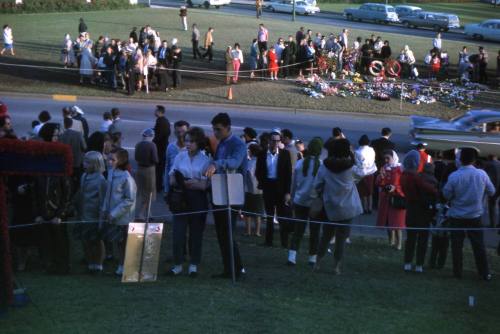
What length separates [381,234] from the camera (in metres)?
14.6

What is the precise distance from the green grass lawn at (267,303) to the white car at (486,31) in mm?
44193

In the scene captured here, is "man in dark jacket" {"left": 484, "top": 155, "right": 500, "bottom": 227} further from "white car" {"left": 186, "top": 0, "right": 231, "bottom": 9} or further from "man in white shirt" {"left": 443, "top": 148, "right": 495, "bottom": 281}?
"white car" {"left": 186, "top": 0, "right": 231, "bottom": 9}

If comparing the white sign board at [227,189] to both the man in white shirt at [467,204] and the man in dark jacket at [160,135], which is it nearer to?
the man in white shirt at [467,204]

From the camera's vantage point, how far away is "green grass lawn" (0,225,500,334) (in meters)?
8.84

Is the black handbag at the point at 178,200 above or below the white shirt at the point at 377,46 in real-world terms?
below

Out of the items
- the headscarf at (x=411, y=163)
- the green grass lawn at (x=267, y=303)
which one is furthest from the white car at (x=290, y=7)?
the green grass lawn at (x=267, y=303)

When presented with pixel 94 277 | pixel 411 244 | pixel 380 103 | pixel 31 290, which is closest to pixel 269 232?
pixel 411 244

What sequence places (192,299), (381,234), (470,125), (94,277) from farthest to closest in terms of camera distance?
(470,125) < (381,234) < (94,277) < (192,299)

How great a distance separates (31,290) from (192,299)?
1932 mm

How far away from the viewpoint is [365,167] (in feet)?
51.8

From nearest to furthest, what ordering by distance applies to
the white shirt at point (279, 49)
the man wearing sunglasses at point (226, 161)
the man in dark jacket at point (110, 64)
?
the man wearing sunglasses at point (226, 161)
the man in dark jacket at point (110, 64)
the white shirt at point (279, 49)

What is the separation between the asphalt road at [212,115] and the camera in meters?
26.0

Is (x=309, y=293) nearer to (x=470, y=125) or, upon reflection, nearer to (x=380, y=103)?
(x=470, y=125)

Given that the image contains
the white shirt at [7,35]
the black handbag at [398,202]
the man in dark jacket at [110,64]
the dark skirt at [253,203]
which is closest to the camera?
the black handbag at [398,202]
